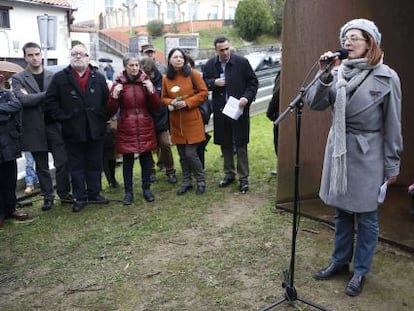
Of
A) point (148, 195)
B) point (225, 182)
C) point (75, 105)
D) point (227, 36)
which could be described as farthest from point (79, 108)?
point (227, 36)

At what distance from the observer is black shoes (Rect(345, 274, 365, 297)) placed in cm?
329

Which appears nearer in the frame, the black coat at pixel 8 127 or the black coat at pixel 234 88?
the black coat at pixel 8 127

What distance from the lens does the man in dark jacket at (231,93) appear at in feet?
17.9

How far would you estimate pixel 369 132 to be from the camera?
10.2ft

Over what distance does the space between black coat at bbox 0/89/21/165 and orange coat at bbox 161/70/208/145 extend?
1.65m

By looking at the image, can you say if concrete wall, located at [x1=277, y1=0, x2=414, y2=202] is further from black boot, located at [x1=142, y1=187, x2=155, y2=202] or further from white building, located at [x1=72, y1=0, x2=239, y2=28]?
white building, located at [x1=72, y1=0, x2=239, y2=28]

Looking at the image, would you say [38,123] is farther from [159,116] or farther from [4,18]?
[4,18]

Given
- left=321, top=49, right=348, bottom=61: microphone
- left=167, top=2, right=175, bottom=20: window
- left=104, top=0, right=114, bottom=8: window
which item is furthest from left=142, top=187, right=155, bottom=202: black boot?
left=104, top=0, right=114, bottom=8: window

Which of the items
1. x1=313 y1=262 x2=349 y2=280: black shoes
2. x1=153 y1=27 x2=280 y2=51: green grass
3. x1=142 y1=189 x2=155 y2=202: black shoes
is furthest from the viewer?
x1=153 y1=27 x2=280 y2=51: green grass

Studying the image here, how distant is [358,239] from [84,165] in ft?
10.8

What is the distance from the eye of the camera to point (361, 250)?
330cm

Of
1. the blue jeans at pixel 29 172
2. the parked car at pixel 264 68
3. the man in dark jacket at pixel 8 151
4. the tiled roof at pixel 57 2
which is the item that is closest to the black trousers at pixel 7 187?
the man in dark jacket at pixel 8 151

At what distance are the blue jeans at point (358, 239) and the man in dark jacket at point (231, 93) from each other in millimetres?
2231

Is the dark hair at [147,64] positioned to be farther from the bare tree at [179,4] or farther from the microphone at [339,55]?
the bare tree at [179,4]
